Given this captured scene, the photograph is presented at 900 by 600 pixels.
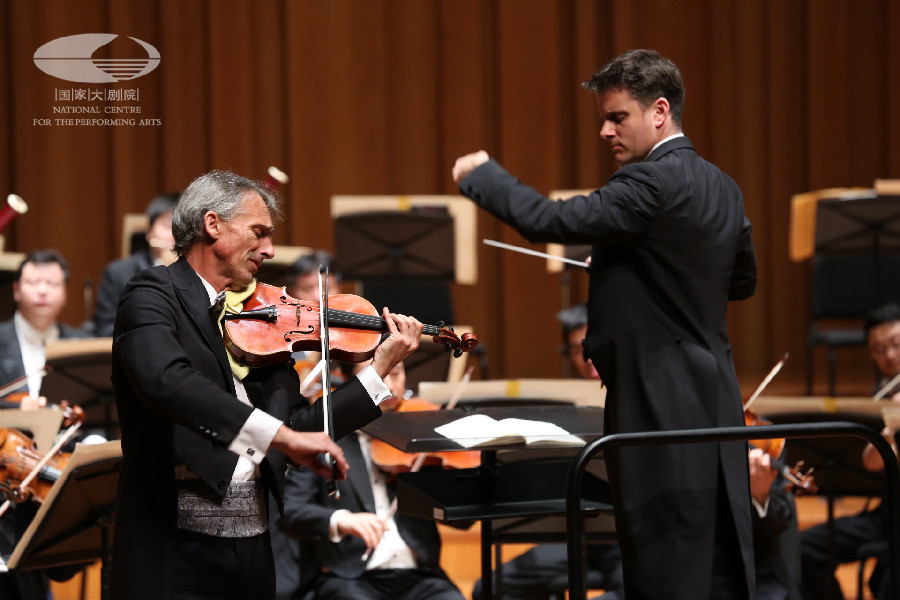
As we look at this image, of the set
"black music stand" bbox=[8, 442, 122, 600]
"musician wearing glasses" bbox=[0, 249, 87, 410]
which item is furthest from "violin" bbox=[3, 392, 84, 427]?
"musician wearing glasses" bbox=[0, 249, 87, 410]

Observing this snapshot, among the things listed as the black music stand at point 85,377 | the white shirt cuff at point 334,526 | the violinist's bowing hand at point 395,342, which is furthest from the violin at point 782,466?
the black music stand at point 85,377

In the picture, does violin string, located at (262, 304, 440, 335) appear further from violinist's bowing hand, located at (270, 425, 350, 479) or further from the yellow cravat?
violinist's bowing hand, located at (270, 425, 350, 479)

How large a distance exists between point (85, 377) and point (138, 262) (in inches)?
45.3

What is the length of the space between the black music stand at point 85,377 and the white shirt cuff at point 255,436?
2026mm

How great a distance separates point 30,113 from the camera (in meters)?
6.50

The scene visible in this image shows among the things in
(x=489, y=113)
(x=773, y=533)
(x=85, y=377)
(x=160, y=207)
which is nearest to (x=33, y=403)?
(x=85, y=377)

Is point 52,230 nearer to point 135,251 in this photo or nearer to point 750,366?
point 135,251

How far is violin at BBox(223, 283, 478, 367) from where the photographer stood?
1.85 m

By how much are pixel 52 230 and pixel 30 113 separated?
2.42 feet

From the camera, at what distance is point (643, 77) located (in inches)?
82.6

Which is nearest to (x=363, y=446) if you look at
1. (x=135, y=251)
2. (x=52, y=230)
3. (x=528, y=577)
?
(x=528, y=577)

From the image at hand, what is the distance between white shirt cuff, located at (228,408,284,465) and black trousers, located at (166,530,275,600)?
252 millimetres

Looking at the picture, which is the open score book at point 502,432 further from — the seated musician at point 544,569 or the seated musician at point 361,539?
the seated musician at point 544,569

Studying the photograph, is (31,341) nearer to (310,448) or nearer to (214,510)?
(214,510)
